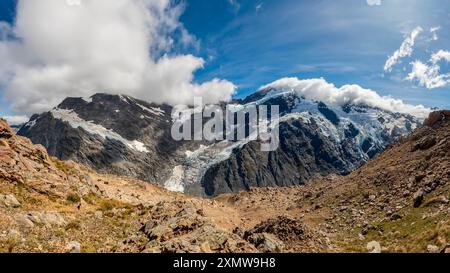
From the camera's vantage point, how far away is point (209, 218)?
150ft

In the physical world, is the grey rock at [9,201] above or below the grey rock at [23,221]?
above

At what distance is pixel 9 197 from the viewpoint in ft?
114

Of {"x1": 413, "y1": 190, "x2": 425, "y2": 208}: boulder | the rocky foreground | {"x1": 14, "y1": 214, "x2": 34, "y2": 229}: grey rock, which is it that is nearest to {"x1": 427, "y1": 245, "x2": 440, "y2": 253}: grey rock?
the rocky foreground

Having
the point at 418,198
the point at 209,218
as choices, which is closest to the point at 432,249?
the point at 418,198

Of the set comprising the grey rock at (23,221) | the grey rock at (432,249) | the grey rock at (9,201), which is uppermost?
the grey rock at (9,201)

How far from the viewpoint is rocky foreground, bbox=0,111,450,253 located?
91.8 ft

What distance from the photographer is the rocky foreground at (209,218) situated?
27984mm

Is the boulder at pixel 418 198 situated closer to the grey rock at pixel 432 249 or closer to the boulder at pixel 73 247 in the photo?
the grey rock at pixel 432 249

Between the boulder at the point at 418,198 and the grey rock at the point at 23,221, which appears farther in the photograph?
the boulder at the point at 418,198

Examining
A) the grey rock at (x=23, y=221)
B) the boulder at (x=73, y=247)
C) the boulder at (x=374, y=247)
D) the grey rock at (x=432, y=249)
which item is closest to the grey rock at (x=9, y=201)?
the grey rock at (x=23, y=221)

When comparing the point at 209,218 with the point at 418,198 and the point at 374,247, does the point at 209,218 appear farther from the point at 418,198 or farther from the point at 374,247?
the point at 418,198

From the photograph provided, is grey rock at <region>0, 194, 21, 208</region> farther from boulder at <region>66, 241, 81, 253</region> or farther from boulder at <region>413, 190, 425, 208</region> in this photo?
boulder at <region>413, 190, 425, 208</region>
